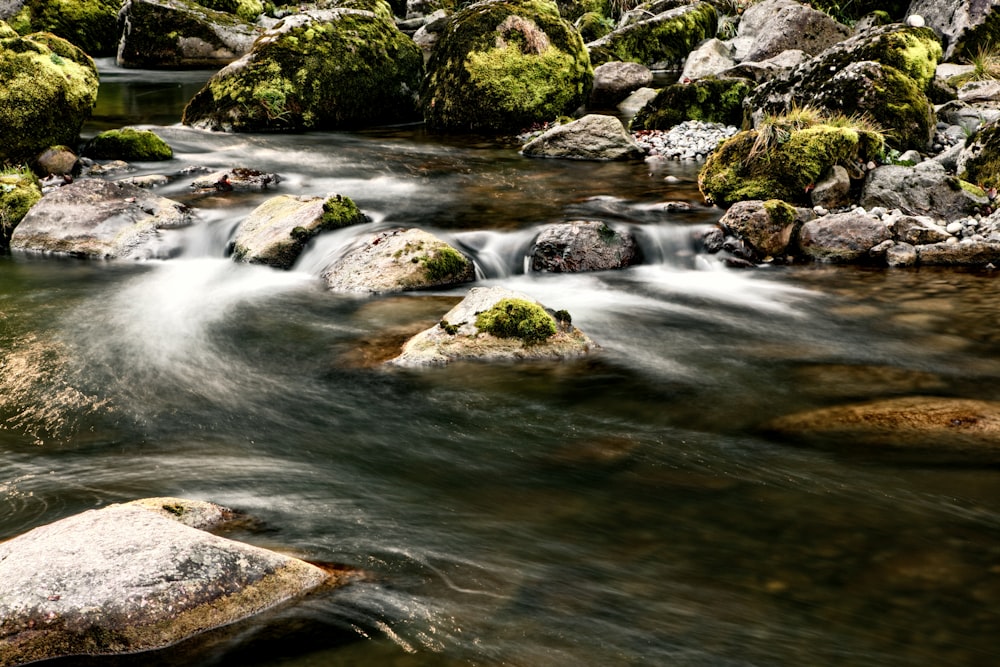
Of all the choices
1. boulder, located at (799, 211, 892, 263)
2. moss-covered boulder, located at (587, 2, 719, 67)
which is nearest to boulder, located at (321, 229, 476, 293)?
boulder, located at (799, 211, 892, 263)

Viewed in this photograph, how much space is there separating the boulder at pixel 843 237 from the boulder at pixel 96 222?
7171 millimetres

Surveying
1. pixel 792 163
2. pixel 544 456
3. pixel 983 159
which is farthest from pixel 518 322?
pixel 983 159

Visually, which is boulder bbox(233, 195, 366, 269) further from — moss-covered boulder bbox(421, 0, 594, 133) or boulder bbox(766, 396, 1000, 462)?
moss-covered boulder bbox(421, 0, 594, 133)

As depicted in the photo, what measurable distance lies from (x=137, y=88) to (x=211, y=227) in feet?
42.3

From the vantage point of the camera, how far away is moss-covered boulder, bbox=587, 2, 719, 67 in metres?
21.2

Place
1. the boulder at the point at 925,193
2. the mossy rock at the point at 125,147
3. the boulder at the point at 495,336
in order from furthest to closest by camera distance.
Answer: the mossy rock at the point at 125,147 → the boulder at the point at 925,193 → the boulder at the point at 495,336

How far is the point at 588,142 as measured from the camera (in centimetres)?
1283

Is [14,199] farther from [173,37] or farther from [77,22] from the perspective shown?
[77,22]

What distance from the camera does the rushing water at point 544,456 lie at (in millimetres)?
2898

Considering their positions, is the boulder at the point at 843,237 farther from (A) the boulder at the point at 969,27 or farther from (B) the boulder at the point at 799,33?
(B) the boulder at the point at 799,33

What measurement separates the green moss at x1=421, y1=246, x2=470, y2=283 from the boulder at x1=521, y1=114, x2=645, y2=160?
5.39m

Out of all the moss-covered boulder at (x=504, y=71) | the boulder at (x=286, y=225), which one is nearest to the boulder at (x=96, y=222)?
the boulder at (x=286, y=225)

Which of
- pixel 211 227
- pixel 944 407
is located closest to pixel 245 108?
pixel 211 227

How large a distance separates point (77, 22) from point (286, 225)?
23.1 meters
